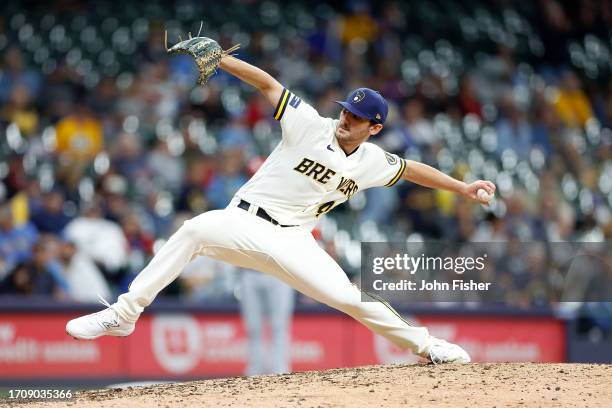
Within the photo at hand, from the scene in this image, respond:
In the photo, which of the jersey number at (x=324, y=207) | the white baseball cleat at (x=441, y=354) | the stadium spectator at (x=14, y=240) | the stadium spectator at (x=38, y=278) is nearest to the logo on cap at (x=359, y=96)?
the jersey number at (x=324, y=207)

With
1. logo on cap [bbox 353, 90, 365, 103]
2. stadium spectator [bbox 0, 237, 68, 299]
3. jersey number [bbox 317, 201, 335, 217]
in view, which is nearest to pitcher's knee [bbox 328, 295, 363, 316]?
jersey number [bbox 317, 201, 335, 217]

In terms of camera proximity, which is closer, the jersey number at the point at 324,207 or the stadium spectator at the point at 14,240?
the jersey number at the point at 324,207

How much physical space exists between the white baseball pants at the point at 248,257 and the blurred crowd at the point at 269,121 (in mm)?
4583

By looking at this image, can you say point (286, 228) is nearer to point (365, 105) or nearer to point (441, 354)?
point (365, 105)

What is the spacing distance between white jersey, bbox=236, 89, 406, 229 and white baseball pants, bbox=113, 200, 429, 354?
Result: 11 centimetres

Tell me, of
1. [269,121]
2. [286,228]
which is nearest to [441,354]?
[286,228]

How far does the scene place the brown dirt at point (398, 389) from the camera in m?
6.25

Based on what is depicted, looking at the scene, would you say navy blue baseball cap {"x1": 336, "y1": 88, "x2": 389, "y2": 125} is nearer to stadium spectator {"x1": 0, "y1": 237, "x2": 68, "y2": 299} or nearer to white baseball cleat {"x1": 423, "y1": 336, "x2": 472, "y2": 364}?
white baseball cleat {"x1": 423, "y1": 336, "x2": 472, "y2": 364}

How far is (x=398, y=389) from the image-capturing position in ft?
21.5

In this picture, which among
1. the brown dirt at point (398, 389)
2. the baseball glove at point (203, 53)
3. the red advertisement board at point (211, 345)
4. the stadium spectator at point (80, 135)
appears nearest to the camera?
the brown dirt at point (398, 389)

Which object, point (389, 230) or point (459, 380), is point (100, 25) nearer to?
point (389, 230)

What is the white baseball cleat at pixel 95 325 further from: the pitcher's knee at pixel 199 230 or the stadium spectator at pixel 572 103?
the stadium spectator at pixel 572 103

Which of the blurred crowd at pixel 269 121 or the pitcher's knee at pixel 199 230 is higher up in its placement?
the blurred crowd at pixel 269 121

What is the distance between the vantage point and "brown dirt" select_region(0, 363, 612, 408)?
6250 mm
